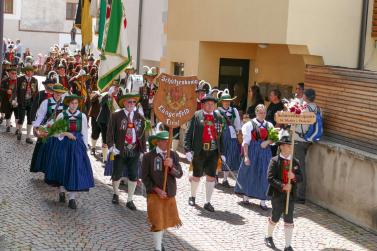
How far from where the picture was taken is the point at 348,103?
11.4 metres

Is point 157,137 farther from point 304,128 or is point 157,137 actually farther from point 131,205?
point 304,128

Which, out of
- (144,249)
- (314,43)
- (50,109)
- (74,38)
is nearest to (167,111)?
(144,249)

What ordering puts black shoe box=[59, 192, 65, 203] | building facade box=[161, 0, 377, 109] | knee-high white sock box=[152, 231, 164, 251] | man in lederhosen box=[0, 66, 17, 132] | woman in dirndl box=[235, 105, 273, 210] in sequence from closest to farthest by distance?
knee-high white sock box=[152, 231, 164, 251] < black shoe box=[59, 192, 65, 203] < woman in dirndl box=[235, 105, 273, 210] < building facade box=[161, 0, 377, 109] < man in lederhosen box=[0, 66, 17, 132]

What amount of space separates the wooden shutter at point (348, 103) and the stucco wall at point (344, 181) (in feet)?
1.01

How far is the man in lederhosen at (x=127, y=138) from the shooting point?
10344mm

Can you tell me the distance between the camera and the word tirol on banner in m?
8.59

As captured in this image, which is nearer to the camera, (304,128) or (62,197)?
(62,197)

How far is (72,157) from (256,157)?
3.07 m

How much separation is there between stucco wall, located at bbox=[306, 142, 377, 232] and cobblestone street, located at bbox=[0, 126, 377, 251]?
20 cm

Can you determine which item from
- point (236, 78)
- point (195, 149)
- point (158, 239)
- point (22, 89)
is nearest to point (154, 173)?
point (158, 239)

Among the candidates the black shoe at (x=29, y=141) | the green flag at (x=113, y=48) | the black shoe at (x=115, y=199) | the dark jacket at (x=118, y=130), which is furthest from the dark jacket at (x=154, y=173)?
the black shoe at (x=29, y=141)

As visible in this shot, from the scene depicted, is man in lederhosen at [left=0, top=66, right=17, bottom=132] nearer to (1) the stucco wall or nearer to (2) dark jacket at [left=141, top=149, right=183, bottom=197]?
(1) the stucco wall

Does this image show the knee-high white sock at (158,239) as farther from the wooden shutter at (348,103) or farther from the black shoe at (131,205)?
the wooden shutter at (348,103)

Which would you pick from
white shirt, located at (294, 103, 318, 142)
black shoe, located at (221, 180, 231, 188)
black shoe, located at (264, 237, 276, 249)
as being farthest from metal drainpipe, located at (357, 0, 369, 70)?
black shoe, located at (264, 237, 276, 249)
